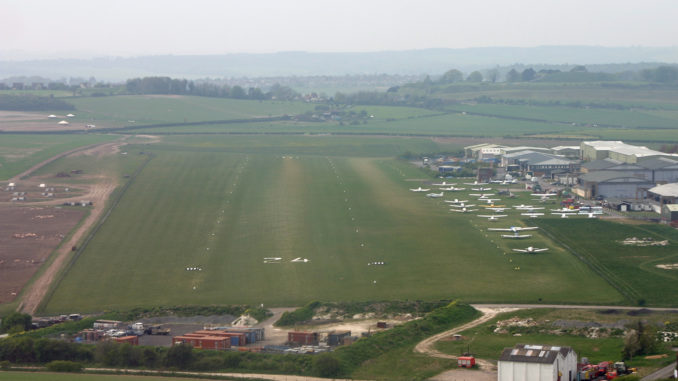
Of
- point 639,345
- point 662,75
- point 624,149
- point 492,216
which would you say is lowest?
point 492,216

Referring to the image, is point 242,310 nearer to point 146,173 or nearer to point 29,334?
point 29,334

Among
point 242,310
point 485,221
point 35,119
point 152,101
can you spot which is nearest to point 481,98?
point 152,101

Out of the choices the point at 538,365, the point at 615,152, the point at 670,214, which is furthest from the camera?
the point at 615,152

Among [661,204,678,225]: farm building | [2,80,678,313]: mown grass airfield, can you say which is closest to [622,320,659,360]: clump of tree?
[2,80,678,313]: mown grass airfield

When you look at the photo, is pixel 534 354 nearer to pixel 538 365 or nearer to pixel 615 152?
pixel 538 365

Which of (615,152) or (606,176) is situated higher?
(615,152)

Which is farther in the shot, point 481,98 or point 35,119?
point 481,98

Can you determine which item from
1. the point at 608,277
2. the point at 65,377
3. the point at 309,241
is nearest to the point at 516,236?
the point at 608,277

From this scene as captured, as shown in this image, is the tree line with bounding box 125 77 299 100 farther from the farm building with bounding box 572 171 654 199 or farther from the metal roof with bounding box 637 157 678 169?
the farm building with bounding box 572 171 654 199
